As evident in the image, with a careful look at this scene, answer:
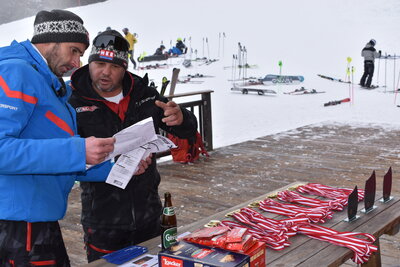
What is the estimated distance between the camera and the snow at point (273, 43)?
1056 cm

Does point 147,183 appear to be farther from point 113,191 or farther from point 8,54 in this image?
point 8,54

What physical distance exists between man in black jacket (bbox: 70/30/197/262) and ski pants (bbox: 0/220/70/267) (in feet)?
1.51

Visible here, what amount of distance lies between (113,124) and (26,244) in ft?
2.26

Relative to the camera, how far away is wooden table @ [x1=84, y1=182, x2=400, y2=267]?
1.75m

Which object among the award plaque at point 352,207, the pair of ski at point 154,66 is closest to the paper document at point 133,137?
the award plaque at point 352,207

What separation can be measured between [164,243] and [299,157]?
184 inches

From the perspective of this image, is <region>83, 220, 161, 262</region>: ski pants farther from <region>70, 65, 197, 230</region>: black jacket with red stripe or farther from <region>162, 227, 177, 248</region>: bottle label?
<region>162, 227, 177, 248</region>: bottle label

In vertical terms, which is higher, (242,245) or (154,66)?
(154,66)

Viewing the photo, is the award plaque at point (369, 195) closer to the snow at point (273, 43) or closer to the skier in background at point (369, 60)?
the snow at point (273, 43)

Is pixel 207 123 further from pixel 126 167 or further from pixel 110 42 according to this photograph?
pixel 126 167

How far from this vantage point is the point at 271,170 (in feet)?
18.5

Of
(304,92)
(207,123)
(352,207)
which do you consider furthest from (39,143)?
(304,92)

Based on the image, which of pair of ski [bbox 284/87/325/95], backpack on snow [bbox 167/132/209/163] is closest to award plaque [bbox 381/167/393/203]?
backpack on snow [bbox 167/132/209/163]

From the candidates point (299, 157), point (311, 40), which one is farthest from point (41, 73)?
point (311, 40)
